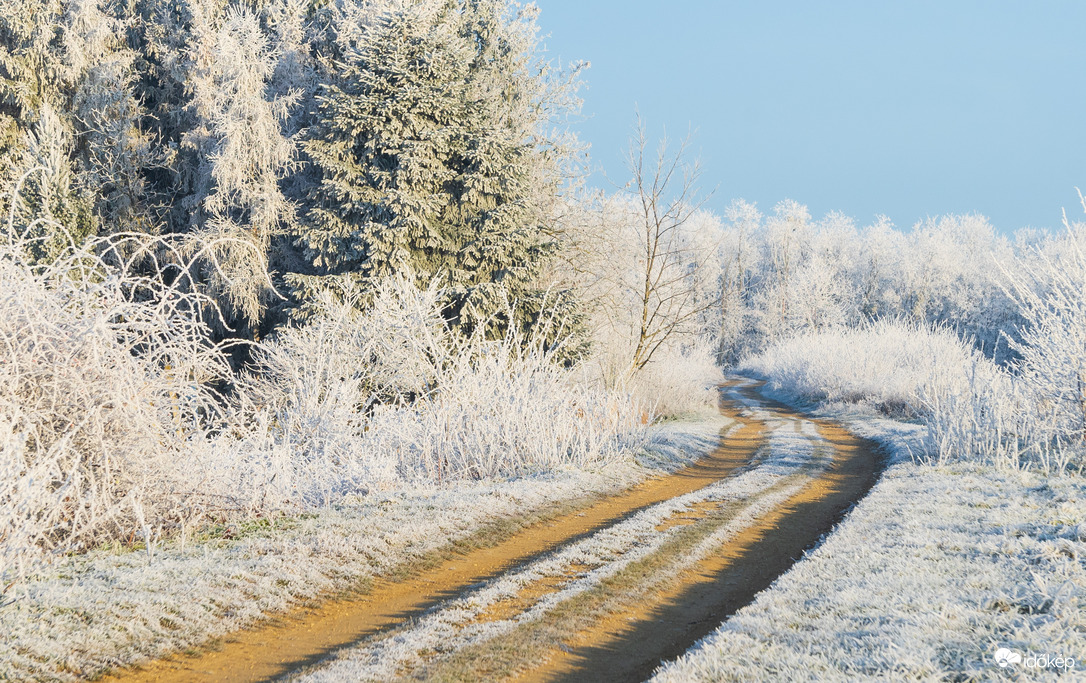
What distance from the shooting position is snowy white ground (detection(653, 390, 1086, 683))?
12.2 feet

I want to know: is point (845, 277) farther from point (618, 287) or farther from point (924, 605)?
point (924, 605)

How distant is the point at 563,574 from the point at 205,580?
2.68m

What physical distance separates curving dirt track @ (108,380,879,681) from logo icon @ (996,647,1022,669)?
5.42 feet

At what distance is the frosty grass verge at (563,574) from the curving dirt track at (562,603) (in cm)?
1

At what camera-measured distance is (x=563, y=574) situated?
5.63 meters

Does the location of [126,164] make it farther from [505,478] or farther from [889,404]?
[889,404]

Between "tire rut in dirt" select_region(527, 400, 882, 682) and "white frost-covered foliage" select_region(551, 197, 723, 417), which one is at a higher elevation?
"white frost-covered foliage" select_region(551, 197, 723, 417)

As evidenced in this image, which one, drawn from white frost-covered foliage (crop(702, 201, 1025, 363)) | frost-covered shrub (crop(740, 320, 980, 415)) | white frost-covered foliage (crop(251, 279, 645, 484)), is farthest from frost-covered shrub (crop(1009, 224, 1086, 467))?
white frost-covered foliage (crop(702, 201, 1025, 363))

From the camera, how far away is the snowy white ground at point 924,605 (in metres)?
3.72

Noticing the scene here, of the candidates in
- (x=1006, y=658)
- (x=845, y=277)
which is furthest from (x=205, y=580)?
(x=845, y=277)

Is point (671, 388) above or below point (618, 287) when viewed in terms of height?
below

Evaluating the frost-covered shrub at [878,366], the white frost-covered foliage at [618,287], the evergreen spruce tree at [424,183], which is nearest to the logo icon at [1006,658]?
the evergreen spruce tree at [424,183]

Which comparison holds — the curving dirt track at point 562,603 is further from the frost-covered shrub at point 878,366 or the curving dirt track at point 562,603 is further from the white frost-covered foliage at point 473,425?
the frost-covered shrub at point 878,366

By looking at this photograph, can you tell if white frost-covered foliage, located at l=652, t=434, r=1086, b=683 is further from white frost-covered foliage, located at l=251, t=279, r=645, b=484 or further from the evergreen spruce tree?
the evergreen spruce tree
